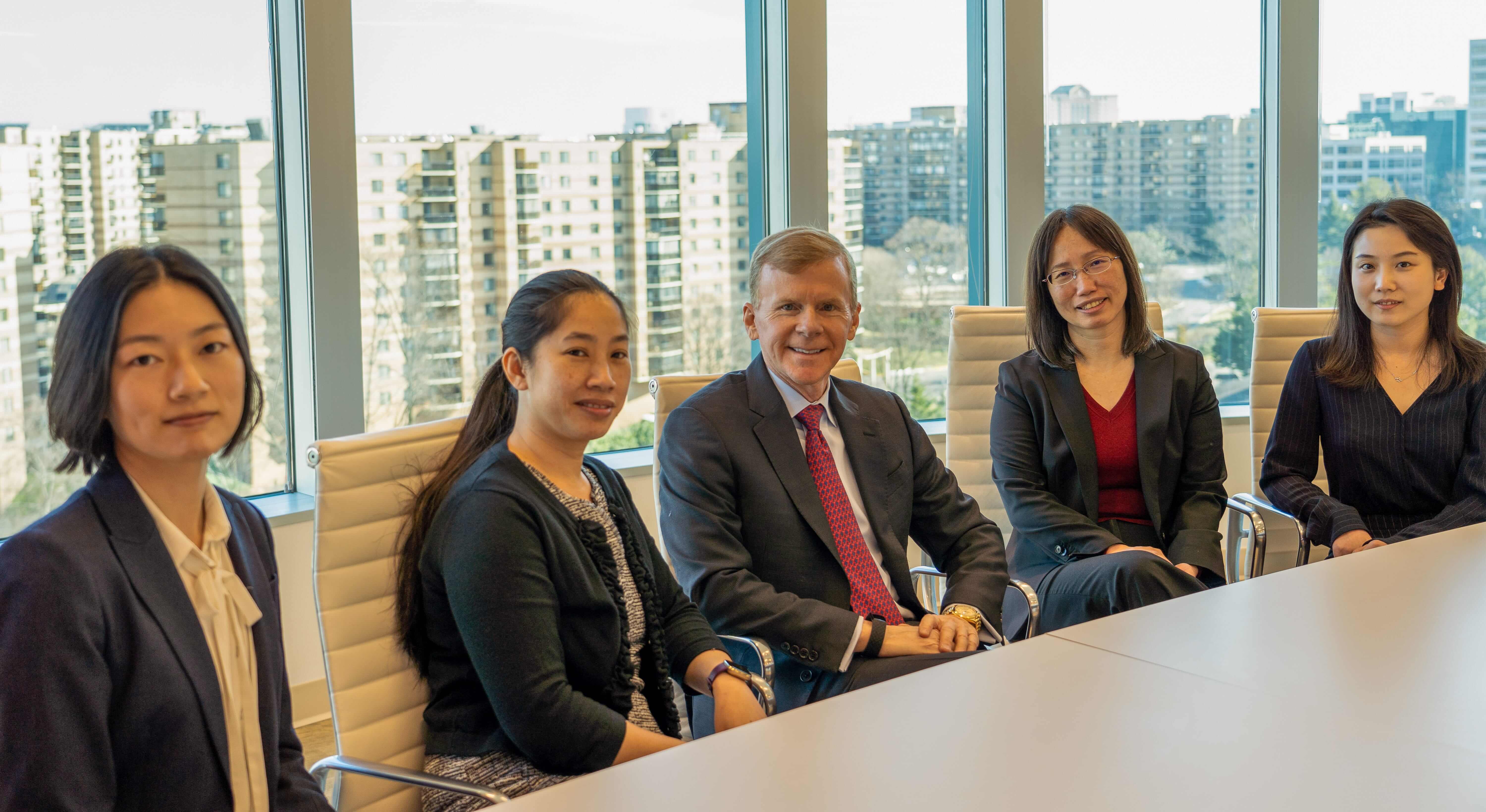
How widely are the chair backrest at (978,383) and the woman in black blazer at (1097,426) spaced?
15.3 inches

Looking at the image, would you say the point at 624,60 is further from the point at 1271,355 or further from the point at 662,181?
the point at 1271,355

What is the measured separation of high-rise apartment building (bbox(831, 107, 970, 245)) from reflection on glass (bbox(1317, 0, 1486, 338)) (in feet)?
5.93

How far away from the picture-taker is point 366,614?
173cm

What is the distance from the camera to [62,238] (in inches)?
121

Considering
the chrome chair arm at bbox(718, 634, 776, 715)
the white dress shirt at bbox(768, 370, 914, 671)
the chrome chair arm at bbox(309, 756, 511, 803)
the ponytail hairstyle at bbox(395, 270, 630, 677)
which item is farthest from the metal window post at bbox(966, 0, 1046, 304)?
the chrome chair arm at bbox(309, 756, 511, 803)

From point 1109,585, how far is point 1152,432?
1.47 ft

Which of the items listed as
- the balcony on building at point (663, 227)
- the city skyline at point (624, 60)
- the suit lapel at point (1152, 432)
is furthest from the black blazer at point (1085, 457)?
the city skyline at point (624, 60)

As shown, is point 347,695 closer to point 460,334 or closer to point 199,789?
point 199,789

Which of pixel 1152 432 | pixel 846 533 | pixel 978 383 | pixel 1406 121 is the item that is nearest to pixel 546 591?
pixel 846 533

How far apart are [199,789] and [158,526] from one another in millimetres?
299

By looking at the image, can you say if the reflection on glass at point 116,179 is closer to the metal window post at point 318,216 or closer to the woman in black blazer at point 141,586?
the metal window post at point 318,216

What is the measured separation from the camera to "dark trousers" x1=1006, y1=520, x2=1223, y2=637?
2.40m

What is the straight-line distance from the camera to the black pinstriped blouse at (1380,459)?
2746mm

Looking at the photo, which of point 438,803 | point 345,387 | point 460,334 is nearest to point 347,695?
point 438,803
